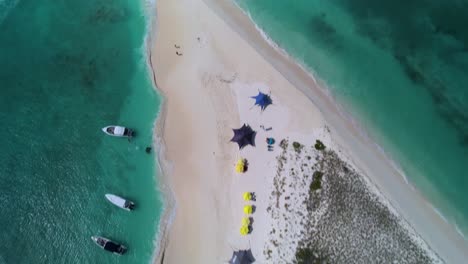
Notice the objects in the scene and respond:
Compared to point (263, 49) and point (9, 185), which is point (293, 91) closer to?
point (263, 49)

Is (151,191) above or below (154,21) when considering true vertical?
below

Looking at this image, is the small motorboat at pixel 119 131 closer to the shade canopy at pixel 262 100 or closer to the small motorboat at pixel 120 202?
the small motorboat at pixel 120 202

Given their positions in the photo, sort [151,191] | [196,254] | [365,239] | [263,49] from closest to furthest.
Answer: [365,239] < [196,254] < [151,191] < [263,49]

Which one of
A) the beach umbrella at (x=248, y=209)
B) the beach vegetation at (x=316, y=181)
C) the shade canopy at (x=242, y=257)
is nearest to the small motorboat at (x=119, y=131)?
the beach umbrella at (x=248, y=209)

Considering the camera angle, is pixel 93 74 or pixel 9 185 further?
pixel 93 74

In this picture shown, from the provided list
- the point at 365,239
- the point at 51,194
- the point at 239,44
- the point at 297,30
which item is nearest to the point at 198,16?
the point at 239,44

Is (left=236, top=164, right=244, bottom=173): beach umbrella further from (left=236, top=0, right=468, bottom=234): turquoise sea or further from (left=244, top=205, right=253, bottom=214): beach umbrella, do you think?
(left=236, top=0, right=468, bottom=234): turquoise sea
